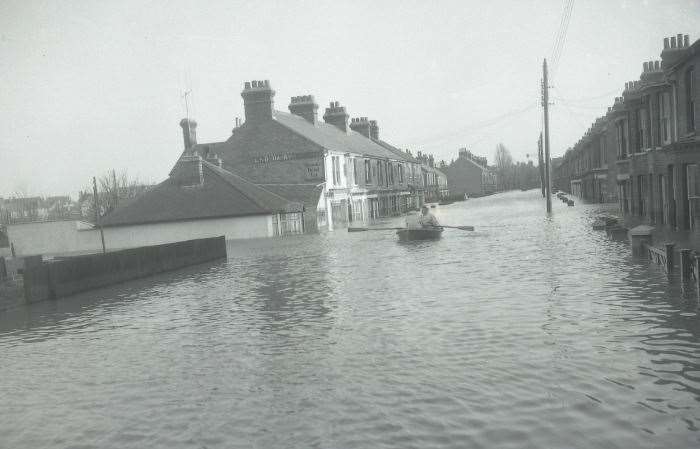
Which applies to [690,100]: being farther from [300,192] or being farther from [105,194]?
[105,194]

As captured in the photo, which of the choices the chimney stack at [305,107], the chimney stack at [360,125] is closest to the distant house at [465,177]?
the chimney stack at [360,125]

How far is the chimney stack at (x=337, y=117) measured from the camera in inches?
2571

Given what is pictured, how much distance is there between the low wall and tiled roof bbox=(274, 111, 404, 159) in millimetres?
22319

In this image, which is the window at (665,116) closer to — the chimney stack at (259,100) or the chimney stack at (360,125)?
the chimney stack at (259,100)

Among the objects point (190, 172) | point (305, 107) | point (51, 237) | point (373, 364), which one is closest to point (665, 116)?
point (373, 364)

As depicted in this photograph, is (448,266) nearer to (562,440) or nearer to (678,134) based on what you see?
(678,134)

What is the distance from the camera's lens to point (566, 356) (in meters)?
8.77

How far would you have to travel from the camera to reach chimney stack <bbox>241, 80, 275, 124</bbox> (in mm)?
47125

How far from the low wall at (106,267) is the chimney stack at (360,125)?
5069cm

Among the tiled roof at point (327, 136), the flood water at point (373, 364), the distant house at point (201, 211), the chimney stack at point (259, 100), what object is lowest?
the flood water at point (373, 364)

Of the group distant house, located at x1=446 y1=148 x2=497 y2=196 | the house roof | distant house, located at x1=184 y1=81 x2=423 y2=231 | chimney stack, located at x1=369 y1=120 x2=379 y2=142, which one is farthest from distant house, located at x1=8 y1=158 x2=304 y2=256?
distant house, located at x1=446 y1=148 x2=497 y2=196

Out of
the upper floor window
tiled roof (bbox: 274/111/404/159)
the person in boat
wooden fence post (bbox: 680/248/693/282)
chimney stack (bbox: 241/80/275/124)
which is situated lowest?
wooden fence post (bbox: 680/248/693/282)

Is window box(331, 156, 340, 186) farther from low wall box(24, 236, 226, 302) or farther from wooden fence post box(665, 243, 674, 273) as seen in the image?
wooden fence post box(665, 243, 674, 273)

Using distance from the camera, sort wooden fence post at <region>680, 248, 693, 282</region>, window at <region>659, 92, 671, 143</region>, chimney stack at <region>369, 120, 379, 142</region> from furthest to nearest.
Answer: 1. chimney stack at <region>369, 120, 379, 142</region>
2. window at <region>659, 92, 671, 143</region>
3. wooden fence post at <region>680, 248, 693, 282</region>
